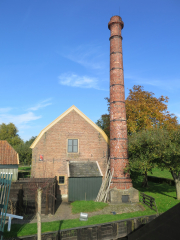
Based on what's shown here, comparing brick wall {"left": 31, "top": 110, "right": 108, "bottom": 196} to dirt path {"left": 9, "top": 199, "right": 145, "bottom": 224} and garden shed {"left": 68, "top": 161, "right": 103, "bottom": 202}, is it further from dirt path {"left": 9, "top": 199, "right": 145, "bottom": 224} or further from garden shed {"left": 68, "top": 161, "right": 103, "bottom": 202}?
dirt path {"left": 9, "top": 199, "right": 145, "bottom": 224}

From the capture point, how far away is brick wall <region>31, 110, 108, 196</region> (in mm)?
18656

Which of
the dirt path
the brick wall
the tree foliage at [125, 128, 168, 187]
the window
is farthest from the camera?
the window

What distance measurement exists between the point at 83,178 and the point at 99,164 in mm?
3272

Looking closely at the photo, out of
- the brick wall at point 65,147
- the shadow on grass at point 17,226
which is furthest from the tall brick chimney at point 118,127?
the shadow on grass at point 17,226

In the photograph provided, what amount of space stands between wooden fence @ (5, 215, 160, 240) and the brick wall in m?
8.84

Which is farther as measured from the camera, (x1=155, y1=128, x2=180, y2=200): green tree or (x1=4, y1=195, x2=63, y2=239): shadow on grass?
(x1=155, y1=128, x2=180, y2=200): green tree

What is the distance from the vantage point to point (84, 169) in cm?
1791

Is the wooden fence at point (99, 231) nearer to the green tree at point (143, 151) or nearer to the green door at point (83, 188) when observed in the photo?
the green tree at point (143, 151)

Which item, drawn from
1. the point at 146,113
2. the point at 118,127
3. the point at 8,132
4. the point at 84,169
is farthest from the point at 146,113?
the point at 8,132

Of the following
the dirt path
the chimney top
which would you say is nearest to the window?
the dirt path

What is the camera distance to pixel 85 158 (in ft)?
64.0

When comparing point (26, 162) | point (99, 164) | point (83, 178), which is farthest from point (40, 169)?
point (26, 162)

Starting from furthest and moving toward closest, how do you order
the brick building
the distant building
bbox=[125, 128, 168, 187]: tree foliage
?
the distant building < the brick building < bbox=[125, 128, 168, 187]: tree foliage

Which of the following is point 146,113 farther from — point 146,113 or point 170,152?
point 170,152
